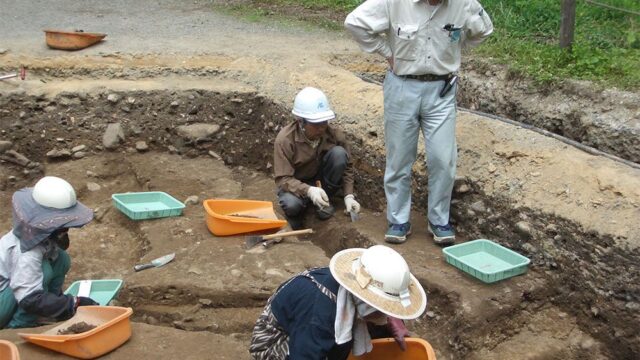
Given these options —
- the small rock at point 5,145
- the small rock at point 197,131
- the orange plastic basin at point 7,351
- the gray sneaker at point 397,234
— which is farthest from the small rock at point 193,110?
the orange plastic basin at point 7,351

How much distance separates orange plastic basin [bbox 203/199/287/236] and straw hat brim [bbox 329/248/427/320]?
7.25 ft

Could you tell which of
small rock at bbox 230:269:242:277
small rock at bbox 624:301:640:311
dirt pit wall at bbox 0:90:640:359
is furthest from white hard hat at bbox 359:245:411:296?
small rock at bbox 230:269:242:277

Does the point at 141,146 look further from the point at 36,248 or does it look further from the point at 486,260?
the point at 486,260

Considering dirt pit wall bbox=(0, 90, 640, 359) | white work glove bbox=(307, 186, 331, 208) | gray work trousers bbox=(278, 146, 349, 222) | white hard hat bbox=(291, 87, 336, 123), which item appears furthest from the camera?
gray work trousers bbox=(278, 146, 349, 222)

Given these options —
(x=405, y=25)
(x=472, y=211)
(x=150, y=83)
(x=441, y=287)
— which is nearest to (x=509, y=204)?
(x=472, y=211)

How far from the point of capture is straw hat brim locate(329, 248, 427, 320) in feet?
9.05

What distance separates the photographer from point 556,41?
24.1 ft

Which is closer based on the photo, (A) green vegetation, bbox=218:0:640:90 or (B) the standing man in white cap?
(B) the standing man in white cap

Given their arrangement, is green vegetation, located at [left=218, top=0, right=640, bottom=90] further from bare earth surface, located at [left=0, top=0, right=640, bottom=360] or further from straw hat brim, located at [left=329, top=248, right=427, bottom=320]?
straw hat brim, located at [left=329, top=248, right=427, bottom=320]

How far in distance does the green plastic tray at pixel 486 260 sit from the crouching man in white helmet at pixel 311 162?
35.9 inches

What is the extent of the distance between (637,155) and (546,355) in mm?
2073

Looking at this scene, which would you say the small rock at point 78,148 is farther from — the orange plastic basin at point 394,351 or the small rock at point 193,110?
the orange plastic basin at point 394,351

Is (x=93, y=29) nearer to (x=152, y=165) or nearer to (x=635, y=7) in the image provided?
(x=152, y=165)

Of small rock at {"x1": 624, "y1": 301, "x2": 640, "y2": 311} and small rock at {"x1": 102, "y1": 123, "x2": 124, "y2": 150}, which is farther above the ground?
small rock at {"x1": 102, "y1": 123, "x2": 124, "y2": 150}
